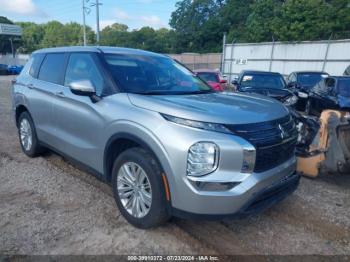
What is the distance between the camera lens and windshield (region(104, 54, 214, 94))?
3.62m

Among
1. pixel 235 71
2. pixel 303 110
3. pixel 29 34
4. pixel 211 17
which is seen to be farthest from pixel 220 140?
pixel 29 34

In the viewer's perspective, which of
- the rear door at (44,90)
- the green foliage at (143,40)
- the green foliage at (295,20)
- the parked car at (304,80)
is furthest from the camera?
the green foliage at (143,40)

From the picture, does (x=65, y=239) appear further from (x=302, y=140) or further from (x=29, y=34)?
(x=29, y=34)

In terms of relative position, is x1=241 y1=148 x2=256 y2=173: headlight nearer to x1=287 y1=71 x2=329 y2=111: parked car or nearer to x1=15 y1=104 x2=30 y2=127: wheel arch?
x1=15 y1=104 x2=30 y2=127: wheel arch

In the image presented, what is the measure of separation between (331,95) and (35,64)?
7768mm

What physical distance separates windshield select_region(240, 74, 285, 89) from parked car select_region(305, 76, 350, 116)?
1165mm

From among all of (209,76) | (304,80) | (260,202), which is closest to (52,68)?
(260,202)

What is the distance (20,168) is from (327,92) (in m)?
8.32

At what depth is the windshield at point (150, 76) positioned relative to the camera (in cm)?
362

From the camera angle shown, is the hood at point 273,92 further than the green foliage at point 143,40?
No

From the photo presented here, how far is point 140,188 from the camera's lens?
10.4 feet

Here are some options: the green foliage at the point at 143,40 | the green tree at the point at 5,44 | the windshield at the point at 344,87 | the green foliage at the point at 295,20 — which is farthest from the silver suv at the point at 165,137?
the green tree at the point at 5,44

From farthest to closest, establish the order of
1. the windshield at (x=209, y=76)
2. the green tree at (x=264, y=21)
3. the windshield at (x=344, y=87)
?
the green tree at (x=264, y=21) → the windshield at (x=209, y=76) → the windshield at (x=344, y=87)

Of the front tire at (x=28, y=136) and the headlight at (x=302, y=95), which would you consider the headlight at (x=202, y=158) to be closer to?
the front tire at (x=28, y=136)
